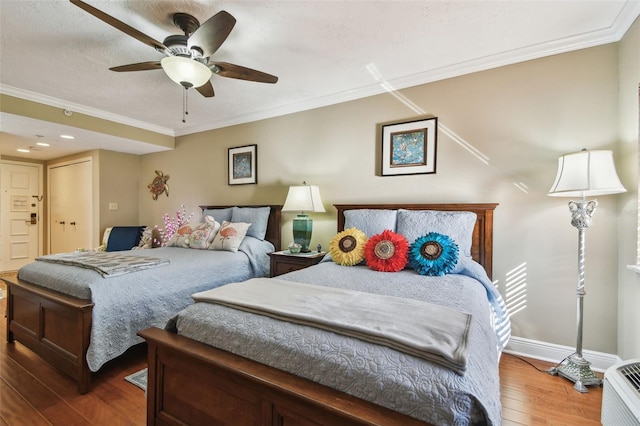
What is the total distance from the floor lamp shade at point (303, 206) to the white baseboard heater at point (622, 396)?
232 centimetres

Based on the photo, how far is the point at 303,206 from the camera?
3.01m

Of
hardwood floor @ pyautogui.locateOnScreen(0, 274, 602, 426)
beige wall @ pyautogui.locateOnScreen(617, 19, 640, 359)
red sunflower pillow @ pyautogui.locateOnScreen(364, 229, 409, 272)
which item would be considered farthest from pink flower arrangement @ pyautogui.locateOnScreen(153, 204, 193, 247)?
beige wall @ pyautogui.locateOnScreen(617, 19, 640, 359)

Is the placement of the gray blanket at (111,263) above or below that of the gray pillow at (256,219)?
below

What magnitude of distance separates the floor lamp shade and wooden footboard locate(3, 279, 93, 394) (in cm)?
178

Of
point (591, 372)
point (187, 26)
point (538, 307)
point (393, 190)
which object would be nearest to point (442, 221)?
point (393, 190)

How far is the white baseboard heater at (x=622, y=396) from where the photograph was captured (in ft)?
3.97

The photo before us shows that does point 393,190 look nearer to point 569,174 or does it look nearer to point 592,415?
point 569,174

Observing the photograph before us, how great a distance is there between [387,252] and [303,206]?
3.82 ft

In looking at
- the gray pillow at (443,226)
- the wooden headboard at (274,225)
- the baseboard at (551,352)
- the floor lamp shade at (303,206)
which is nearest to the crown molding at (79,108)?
the wooden headboard at (274,225)

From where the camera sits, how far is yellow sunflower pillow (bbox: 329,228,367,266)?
89.1 inches

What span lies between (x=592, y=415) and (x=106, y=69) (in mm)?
4321

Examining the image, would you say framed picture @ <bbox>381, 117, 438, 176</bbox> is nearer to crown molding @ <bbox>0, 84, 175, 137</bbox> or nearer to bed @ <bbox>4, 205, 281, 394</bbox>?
bed @ <bbox>4, 205, 281, 394</bbox>

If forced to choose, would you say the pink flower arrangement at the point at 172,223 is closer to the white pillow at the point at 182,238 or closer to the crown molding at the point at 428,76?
the white pillow at the point at 182,238

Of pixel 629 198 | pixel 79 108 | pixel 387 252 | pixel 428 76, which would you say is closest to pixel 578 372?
pixel 629 198
